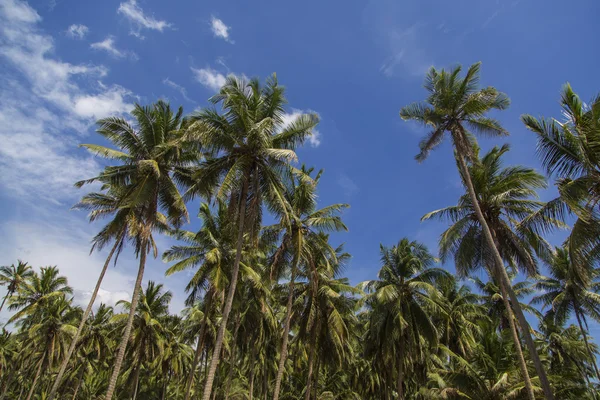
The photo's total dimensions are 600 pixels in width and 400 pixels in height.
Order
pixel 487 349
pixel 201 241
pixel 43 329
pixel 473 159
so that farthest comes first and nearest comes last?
pixel 43 329, pixel 201 241, pixel 487 349, pixel 473 159

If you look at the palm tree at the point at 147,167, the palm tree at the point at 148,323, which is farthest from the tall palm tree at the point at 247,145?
the palm tree at the point at 148,323

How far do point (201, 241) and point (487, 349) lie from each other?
17.8 metres

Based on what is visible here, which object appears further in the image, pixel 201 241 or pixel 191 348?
pixel 191 348

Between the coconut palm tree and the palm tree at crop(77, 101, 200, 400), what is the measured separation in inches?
526

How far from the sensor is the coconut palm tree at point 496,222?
1607cm

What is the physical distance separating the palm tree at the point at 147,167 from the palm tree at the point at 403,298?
43.4 ft

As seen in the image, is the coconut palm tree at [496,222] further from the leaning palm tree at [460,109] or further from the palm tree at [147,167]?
the palm tree at [147,167]

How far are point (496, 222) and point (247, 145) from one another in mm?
12283

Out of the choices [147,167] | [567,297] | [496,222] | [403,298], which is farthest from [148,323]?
[567,297]

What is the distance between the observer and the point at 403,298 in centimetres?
2289

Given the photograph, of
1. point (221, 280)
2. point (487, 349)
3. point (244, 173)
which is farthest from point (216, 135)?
point (487, 349)

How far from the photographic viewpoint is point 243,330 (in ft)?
102

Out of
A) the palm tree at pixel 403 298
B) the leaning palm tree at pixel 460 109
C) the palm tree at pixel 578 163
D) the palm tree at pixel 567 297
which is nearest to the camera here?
the palm tree at pixel 578 163

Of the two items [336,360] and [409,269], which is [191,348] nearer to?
[336,360]
